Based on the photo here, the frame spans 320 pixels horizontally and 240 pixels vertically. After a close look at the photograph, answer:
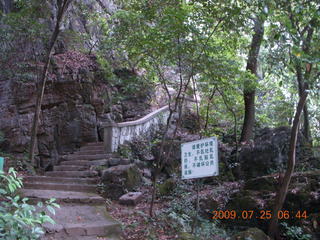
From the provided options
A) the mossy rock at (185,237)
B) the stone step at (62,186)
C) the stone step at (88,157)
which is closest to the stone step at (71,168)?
the stone step at (88,157)

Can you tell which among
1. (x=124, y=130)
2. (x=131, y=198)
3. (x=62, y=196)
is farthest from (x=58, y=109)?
(x=131, y=198)

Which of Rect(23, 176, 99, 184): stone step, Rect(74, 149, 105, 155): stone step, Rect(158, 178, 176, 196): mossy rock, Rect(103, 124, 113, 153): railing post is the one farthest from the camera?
Rect(74, 149, 105, 155): stone step

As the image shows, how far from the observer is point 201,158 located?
16.5 ft

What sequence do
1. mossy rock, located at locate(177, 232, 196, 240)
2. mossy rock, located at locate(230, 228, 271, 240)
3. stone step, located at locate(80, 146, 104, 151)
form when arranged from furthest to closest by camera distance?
1. stone step, located at locate(80, 146, 104, 151)
2. mossy rock, located at locate(230, 228, 271, 240)
3. mossy rock, located at locate(177, 232, 196, 240)

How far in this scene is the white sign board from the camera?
15.8ft

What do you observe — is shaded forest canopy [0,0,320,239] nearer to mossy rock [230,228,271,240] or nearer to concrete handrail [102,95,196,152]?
concrete handrail [102,95,196,152]

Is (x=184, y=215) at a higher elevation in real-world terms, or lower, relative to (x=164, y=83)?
lower

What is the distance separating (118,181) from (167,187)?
1.53 metres

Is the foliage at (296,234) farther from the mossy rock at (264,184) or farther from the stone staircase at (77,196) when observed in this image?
the stone staircase at (77,196)

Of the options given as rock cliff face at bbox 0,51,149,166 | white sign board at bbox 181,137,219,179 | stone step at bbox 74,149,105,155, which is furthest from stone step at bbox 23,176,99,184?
white sign board at bbox 181,137,219,179

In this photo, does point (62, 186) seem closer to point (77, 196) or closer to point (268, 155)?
point (77, 196)

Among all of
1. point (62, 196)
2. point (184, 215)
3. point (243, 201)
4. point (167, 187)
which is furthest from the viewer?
point (167, 187)

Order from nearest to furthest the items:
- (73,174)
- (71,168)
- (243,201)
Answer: (243,201) < (73,174) < (71,168)
